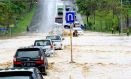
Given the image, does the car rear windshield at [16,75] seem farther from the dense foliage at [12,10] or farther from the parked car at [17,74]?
the dense foliage at [12,10]

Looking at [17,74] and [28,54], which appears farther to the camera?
[28,54]

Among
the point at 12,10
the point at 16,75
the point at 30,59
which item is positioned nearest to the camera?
the point at 16,75

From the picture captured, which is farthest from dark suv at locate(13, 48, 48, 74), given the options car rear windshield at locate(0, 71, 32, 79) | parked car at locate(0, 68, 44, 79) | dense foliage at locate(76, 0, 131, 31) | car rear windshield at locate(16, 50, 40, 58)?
dense foliage at locate(76, 0, 131, 31)

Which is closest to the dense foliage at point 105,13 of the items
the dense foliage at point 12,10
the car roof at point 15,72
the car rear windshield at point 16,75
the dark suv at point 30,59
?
the dense foliage at point 12,10

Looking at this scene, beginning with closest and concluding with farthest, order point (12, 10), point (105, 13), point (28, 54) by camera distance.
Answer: point (28, 54) → point (105, 13) → point (12, 10)

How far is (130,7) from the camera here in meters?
112

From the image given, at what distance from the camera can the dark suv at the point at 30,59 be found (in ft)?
84.9

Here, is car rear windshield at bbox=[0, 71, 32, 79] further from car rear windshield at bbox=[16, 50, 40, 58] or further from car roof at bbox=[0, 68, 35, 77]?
car rear windshield at bbox=[16, 50, 40, 58]

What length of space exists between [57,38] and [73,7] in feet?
217

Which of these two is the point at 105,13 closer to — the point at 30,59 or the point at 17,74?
the point at 30,59

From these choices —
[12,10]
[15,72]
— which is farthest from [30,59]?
[12,10]

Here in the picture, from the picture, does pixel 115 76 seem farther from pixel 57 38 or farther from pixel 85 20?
pixel 85 20

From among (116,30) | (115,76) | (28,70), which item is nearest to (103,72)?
(115,76)

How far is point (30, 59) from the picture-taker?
25906 mm
